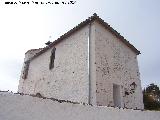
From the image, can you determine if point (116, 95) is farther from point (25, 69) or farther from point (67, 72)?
point (25, 69)

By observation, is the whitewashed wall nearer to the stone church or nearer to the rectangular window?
the stone church

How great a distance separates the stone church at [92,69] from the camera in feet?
43.0

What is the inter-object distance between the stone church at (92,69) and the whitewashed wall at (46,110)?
4.82 m

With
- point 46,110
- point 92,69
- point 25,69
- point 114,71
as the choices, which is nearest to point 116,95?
point 114,71

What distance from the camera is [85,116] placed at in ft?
22.2

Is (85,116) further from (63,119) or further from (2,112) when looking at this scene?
(2,112)

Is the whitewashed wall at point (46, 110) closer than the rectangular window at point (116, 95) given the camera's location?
Yes

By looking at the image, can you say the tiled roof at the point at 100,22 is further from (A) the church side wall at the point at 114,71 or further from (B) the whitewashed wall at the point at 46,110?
(B) the whitewashed wall at the point at 46,110

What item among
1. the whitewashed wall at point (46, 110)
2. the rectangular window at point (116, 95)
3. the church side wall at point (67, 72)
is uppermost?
the church side wall at point (67, 72)

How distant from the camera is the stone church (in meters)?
13.1

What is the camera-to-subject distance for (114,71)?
1468 cm

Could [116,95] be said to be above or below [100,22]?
below

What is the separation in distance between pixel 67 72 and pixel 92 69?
2452 millimetres

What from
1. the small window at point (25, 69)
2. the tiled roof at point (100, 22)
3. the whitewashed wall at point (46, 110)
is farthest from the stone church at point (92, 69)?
the whitewashed wall at point (46, 110)
